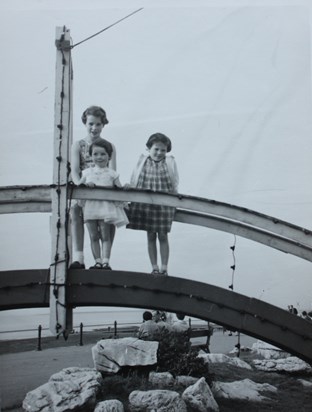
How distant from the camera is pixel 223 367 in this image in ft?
24.8

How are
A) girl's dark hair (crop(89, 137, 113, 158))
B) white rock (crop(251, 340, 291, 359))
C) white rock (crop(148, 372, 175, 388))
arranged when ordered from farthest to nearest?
white rock (crop(251, 340, 291, 359)), white rock (crop(148, 372, 175, 388)), girl's dark hair (crop(89, 137, 113, 158))

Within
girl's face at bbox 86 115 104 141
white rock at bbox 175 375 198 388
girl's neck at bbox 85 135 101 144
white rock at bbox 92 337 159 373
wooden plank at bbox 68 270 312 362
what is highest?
girl's face at bbox 86 115 104 141

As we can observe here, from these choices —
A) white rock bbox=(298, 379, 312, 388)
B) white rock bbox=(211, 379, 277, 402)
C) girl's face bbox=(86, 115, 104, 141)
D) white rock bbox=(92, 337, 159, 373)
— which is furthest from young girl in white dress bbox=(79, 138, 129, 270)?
white rock bbox=(298, 379, 312, 388)

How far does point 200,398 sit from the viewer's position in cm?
546

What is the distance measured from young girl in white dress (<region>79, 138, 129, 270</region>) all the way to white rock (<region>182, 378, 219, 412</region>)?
233cm

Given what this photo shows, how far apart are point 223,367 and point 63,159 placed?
513 cm

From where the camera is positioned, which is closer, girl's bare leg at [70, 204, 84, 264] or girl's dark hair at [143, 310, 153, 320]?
girl's bare leg at [70, 204, 84, 264]

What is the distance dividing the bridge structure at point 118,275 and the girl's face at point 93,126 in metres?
0.59

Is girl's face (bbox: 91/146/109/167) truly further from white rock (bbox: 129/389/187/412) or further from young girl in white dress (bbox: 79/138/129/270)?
white rock (bbox: 129/389/187/412)

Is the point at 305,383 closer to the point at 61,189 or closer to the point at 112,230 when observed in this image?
the point at 112,230

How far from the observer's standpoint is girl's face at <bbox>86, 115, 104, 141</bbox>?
4312 millimetres

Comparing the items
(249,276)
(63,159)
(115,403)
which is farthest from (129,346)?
(63,159)

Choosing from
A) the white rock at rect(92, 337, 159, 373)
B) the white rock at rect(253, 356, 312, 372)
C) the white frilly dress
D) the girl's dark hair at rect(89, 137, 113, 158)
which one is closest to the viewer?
the white frilly dress

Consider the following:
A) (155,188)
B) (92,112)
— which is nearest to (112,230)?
(155,188)
